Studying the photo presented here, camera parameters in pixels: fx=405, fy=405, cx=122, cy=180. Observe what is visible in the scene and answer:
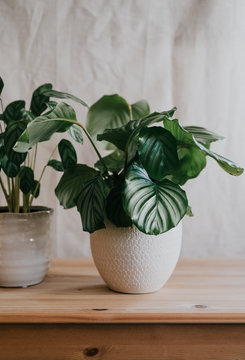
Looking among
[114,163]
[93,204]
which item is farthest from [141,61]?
[93,204]

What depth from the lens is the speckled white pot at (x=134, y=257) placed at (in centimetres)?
93

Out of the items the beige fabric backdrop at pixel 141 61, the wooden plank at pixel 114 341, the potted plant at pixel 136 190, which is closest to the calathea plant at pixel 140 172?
the potted plant at pixel 136 190

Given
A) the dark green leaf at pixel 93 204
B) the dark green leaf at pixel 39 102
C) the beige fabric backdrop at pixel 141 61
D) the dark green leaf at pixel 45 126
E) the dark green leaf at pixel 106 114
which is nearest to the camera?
the dark green leaf at pixel 45 126

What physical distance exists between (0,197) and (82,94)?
1.55 feet

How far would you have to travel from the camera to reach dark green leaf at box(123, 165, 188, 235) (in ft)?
2.67

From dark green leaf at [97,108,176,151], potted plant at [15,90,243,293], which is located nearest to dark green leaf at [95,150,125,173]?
potted plant at [15,90,243,293]

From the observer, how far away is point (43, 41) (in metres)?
1.43

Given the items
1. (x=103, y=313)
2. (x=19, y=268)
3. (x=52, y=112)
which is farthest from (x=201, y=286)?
(x=52, y=112)

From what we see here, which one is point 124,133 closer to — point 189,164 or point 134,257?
point 189,164

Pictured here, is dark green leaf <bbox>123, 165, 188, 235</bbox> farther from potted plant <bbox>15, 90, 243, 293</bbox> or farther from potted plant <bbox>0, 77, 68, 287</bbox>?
potted plant <bbox>0, 77, 68, 287</bbox>

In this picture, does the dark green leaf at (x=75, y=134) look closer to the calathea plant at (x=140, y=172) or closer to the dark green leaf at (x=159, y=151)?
the calathea plant at (x=140, y=172)

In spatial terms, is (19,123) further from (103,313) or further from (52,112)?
(103,313)

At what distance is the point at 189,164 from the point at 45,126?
339 millimetres

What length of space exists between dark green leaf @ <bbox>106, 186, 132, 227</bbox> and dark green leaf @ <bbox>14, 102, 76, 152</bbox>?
0.19 meters
